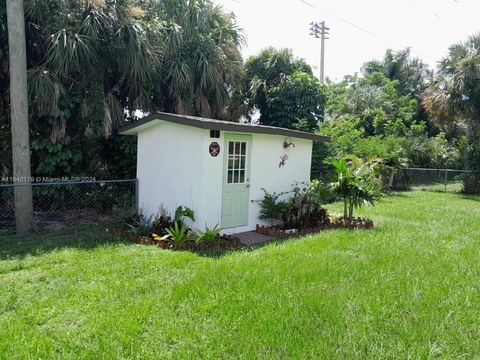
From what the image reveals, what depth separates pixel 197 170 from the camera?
22.2ft

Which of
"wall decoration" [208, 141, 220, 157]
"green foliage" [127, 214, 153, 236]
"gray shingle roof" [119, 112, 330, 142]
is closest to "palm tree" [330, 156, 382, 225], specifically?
"gray shingle roof" [119, 112, 330, 142]

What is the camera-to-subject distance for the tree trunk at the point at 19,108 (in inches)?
268

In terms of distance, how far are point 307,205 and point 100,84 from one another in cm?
563

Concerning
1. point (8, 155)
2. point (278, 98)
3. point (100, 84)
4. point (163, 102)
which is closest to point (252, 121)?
point (278, 98)

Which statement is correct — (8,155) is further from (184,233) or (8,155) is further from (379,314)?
(379,314)

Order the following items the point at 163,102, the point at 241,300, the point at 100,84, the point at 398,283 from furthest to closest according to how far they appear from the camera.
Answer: the point at 163,102
the point at 100,84
the point at 398,283
the point at 241,300

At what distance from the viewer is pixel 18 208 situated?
7145 millimetres

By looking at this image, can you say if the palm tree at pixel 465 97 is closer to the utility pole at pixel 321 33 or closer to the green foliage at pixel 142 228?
the utility pole at pixel 321 33

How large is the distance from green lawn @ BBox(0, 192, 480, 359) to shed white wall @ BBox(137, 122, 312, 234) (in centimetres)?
141

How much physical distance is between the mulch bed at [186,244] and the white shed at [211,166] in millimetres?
726

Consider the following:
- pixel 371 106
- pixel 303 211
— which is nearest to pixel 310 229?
pixel 303 211

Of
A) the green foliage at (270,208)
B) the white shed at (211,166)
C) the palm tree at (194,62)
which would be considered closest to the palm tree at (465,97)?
the palm tree at (194,62)

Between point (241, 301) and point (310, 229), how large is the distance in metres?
4.14

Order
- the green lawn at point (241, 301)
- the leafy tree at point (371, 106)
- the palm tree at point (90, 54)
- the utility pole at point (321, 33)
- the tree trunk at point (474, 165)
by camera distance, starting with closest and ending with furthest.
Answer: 1. the green lawn at point (241, 301)
2. the palm tree at point (90, 54)
3. the tree trunk at point (474, 165)
4. the leafy tree at point (371, 106)
5. the utility pole at point (321, 33)
